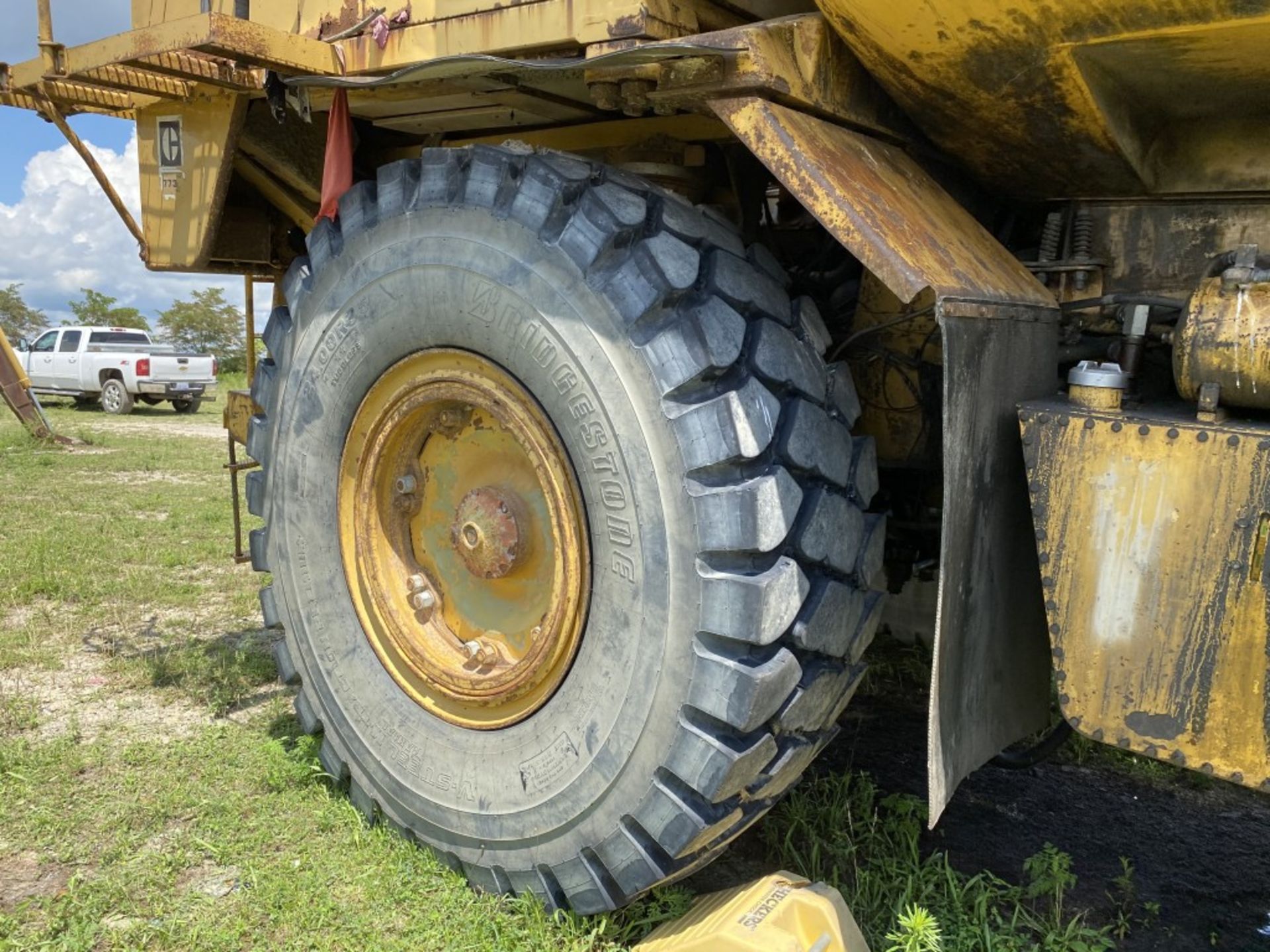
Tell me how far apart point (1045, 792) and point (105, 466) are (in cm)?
1109

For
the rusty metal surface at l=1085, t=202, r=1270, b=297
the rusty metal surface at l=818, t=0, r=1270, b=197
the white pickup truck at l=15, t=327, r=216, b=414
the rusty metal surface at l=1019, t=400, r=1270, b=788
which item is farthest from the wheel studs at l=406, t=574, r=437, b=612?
the white pickup truck at l=15, t=327, r=216, b=414

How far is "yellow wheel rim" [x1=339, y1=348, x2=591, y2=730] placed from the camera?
259 cm

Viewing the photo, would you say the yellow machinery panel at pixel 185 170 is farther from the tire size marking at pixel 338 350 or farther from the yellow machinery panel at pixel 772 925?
the yellow machinery panel at pixel 772 925

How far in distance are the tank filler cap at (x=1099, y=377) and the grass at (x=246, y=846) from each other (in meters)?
1.21

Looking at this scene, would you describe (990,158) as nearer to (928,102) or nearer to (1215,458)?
(928,102)

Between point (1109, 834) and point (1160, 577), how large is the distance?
165 cm

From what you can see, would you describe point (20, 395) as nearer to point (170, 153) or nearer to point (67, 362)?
point (67, 362)

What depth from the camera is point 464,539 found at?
2.84m

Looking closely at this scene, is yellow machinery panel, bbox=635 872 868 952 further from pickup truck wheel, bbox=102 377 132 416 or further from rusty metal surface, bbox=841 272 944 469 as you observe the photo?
pickup truck wheel, bbox=102 377 132 416

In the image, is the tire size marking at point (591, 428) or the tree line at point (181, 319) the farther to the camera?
the tree line at point (181, 319)

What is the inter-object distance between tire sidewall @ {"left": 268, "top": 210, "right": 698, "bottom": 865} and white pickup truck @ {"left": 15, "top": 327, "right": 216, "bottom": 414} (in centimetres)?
2028

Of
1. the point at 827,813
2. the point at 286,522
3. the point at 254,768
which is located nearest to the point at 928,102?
the point at 827,813

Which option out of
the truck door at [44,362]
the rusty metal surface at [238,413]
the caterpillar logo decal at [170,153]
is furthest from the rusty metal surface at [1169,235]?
the truck door at [44,362]

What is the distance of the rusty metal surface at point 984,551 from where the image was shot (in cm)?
204
